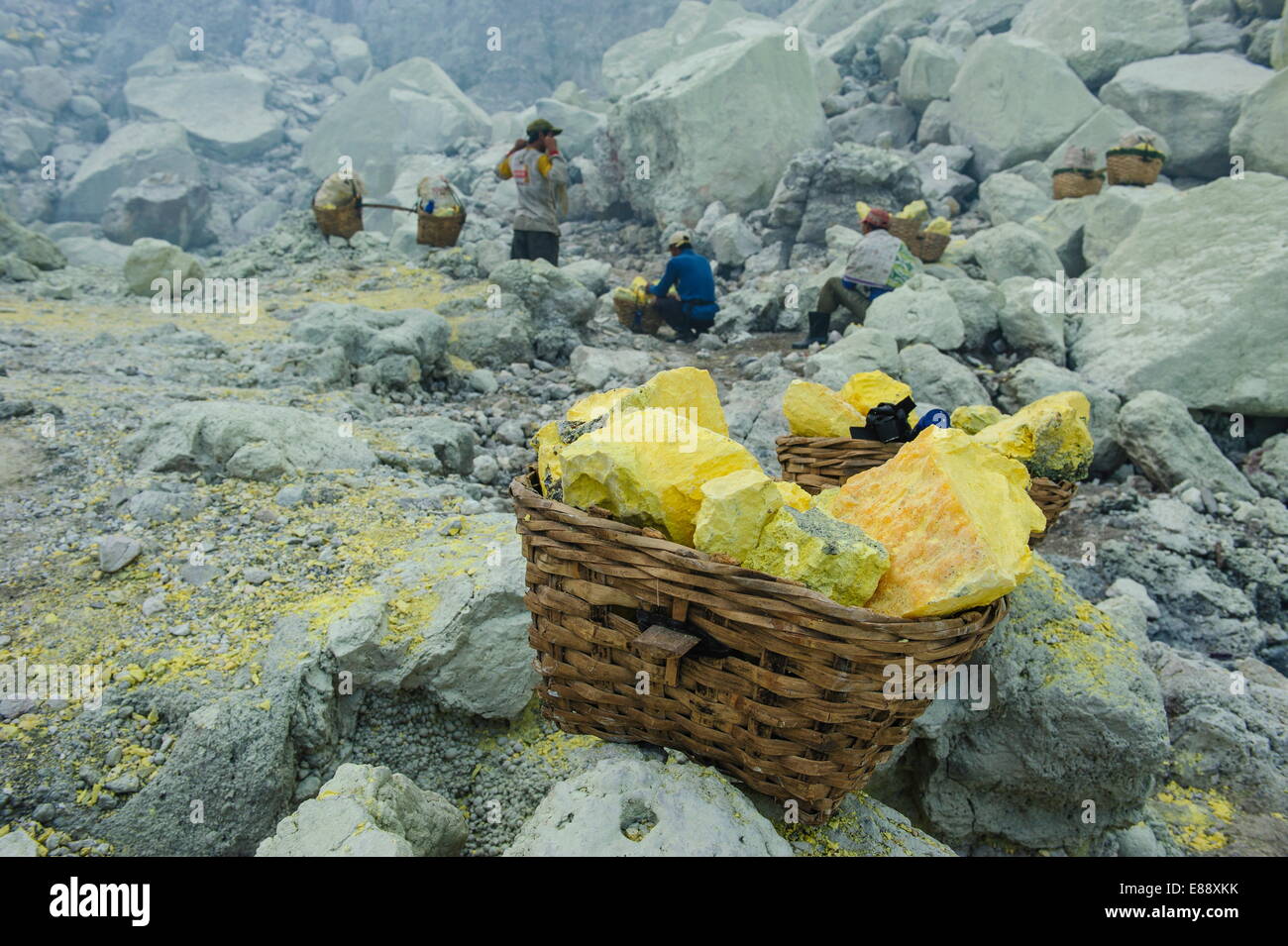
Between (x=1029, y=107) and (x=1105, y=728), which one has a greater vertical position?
(x=1029, y=107)

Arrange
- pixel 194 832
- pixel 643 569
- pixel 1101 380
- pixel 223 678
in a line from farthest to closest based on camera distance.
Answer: pixel 1101 380
pixel 223 678
pixel 194 832
pixel 643 569

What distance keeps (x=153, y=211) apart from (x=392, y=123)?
769cm

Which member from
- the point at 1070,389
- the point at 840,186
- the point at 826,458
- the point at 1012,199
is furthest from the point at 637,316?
the point at 1012,199

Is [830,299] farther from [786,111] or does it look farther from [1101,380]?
[786,111]

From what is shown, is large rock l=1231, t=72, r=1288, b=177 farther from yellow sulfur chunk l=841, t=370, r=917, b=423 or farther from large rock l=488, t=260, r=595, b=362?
yellow sulfur chunk l=841, t=370, r=917, b=423

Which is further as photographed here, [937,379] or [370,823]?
[937,379]

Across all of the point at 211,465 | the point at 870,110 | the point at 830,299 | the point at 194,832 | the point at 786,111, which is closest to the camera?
the point at 194,832

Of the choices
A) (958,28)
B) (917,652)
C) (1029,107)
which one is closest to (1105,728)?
(917,652)

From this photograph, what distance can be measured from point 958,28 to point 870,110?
13.9 feet

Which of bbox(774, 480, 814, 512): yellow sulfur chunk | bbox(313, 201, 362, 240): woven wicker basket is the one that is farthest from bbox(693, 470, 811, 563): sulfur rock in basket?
bbox(313, 201, 362, 240): woven wicker basket

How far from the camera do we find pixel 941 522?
1.60 meters

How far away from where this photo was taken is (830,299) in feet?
25.1

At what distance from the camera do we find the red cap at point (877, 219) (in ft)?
26.8

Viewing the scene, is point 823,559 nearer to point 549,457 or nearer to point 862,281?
point 549,457
